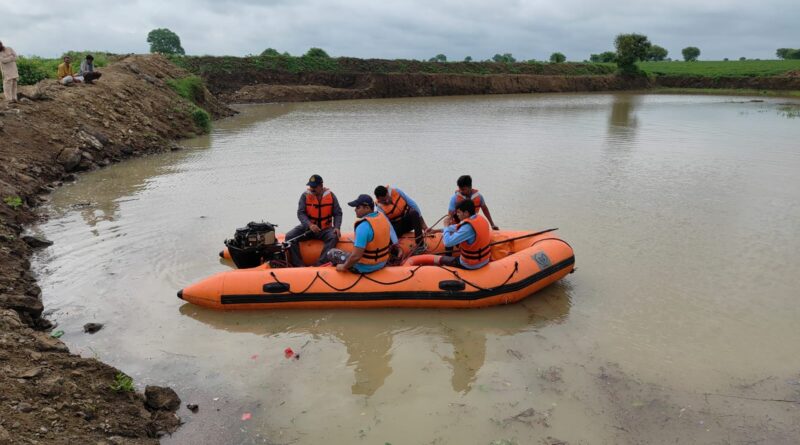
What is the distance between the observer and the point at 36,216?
8.63 meters

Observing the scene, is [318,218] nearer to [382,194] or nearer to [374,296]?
[382,194]

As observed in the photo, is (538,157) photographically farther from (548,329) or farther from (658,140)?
(548,329)

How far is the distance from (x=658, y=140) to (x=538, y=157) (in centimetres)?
484

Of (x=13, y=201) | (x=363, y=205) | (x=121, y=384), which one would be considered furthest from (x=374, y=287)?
(x=13, y=201)

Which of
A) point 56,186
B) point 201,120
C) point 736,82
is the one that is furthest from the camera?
point 736,82

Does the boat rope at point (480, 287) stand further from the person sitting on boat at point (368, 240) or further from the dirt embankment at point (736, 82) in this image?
the dirt embankment at point (736, 82)

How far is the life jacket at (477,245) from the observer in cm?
567

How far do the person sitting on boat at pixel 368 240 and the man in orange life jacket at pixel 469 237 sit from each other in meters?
0.65

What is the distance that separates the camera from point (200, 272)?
22.8 ft

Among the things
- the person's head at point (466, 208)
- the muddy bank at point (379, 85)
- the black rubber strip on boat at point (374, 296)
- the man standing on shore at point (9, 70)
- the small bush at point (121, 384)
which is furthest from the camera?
the muddy bank at point (379, 85)

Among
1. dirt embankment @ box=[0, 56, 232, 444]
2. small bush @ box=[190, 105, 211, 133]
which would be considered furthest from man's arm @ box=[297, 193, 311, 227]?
small bush @ box=[190, 105, 211, 133]

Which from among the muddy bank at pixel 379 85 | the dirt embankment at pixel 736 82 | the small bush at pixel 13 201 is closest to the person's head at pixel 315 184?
the small bush at pixel 13 201

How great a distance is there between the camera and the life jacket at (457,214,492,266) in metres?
5.67

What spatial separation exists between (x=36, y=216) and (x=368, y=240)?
6.10 m
